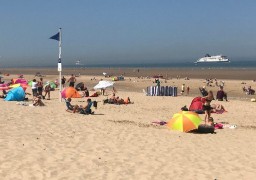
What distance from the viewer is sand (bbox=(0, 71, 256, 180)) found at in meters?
8.32

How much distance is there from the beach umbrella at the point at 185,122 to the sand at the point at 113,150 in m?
0.32

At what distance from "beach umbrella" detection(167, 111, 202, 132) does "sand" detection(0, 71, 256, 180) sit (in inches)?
12.4

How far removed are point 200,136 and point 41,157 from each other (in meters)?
6.16

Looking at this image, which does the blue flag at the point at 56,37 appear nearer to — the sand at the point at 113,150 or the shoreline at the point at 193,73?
the sand at the point at 113,150

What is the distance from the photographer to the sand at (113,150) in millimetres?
8320

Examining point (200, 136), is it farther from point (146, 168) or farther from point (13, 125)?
point (13, 125)

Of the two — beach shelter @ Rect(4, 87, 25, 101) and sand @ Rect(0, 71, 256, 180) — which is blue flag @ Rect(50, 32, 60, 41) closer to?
beach shelter @ Rect(4, 87, 25, 101)

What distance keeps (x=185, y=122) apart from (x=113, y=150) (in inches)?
174

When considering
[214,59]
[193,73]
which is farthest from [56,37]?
[214,59]

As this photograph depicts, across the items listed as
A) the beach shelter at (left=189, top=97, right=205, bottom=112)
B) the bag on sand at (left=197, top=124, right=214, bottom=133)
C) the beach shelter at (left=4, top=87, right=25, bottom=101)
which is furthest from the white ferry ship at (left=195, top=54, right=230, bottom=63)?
the bag on sand at (left=197, top=124, right=214, bottom=133)

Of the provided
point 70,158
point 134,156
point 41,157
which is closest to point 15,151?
point 41,157

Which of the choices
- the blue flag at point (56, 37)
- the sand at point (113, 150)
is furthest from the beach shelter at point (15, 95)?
the sand at point (113, 150)

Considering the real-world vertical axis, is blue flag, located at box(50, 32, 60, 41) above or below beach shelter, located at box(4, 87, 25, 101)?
above

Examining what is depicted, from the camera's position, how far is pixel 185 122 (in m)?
13.9
